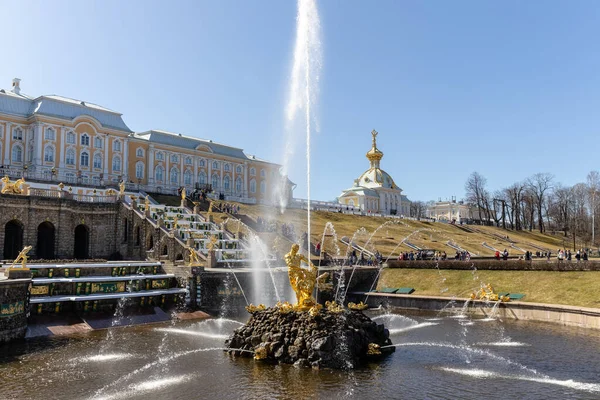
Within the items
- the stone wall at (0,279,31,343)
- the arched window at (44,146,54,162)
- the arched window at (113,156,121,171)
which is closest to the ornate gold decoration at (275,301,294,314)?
the stone wall at (0,279,31,343)

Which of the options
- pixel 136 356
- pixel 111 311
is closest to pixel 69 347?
pixel 136 356

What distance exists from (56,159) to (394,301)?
42.0m

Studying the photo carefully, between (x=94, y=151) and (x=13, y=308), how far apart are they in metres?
41.1

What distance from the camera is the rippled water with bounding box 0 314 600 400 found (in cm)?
1330

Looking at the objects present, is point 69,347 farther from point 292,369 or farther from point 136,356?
point 292,369

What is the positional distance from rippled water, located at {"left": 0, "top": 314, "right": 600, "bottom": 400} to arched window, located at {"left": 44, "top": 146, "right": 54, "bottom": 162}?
127 ft

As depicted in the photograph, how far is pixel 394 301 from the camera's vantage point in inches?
1283

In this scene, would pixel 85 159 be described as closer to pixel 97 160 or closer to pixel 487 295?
pixel 97 160

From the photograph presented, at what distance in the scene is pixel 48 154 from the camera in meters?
53.8


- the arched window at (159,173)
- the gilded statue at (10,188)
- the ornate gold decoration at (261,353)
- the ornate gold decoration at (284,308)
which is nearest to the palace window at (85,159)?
the arched window at (159,173)

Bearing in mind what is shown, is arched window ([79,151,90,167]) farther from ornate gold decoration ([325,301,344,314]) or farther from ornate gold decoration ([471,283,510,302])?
ornate gold decoration ([325,301,344,314])

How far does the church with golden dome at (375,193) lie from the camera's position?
99875 millimetres

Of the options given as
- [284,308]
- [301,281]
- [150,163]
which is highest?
[150,163]

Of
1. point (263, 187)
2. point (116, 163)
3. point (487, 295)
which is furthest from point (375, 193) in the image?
point (487, 295)
